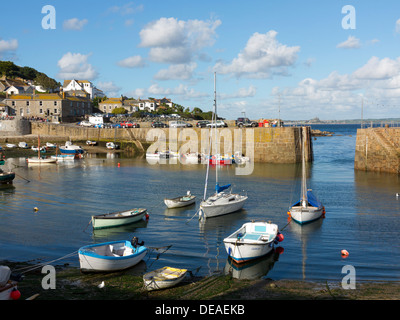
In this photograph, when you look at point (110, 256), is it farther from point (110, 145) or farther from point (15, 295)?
point (110, 145)

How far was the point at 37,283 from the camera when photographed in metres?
14.4

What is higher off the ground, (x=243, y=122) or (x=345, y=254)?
(x=243, y=122)

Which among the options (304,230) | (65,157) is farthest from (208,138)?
(304,230)

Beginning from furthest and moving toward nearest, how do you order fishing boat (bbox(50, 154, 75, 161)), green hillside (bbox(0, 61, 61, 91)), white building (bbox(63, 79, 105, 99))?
white building (bbox(63, 79, 105, 99))
green hillside (bbox(0, 61, 61, 91))
fishing boat (bbox(50, 154, 75, 161))

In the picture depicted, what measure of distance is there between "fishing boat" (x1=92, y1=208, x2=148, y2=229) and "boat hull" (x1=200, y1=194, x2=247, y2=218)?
3983 millimetres

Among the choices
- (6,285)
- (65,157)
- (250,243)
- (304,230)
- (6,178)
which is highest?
(65,157)

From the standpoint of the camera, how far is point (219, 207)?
85.5 ft

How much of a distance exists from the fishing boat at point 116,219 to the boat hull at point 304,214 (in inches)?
383

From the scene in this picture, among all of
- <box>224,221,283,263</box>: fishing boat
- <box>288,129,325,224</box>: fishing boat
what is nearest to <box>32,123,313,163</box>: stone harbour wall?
<box>288,129,325,224</box>: fishing boat

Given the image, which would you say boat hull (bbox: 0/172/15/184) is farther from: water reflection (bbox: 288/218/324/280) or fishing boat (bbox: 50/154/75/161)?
water reflection (bbox: 288/218/324/280)

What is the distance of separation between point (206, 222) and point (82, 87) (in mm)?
114312

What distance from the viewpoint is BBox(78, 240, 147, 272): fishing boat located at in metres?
15.7
